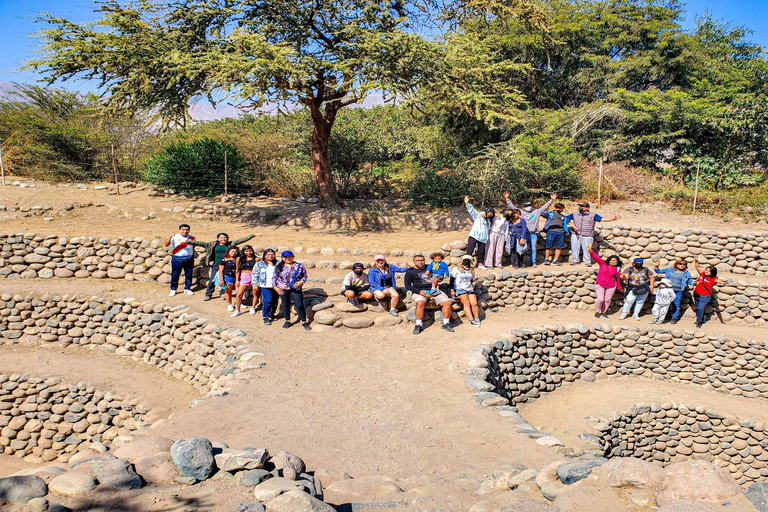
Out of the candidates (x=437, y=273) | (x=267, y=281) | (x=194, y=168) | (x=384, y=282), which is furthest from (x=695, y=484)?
(x=194, y=168)

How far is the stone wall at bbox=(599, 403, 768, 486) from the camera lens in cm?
902

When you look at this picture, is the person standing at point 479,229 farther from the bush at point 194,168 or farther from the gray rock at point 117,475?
the bush at point 194,168

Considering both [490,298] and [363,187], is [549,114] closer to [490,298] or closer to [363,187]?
[363,187]

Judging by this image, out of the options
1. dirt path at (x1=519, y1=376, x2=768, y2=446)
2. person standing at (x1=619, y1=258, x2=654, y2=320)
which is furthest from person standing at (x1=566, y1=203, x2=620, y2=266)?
dirt path at (x1=519, y1=376, x2=768, y2=446)

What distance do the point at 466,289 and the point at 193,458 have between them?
6.54 meters

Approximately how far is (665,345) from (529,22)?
11.7 meters

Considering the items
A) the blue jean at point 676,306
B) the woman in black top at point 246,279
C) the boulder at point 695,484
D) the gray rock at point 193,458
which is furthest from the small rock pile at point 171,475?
the blue jean at point 676,306

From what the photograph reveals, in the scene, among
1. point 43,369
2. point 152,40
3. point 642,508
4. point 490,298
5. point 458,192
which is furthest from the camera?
point 458,192

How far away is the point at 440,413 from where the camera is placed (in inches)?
248

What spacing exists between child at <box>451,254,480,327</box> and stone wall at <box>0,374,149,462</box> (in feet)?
20.8

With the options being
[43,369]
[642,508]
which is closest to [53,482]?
[642,508]

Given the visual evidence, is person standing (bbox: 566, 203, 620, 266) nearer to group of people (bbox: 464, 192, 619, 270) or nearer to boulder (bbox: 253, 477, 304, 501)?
group of people (bbox: 464, 192, 619, 270)

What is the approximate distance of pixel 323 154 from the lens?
1520 centimetres

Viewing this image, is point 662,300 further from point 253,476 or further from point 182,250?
point 182,250
